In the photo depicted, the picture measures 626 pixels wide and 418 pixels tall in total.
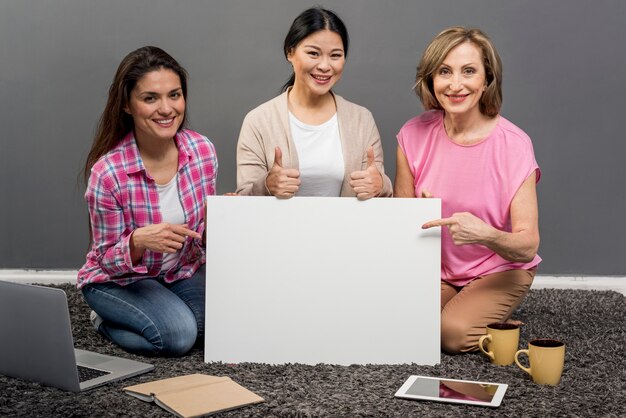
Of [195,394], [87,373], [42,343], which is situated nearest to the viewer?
[195,394]

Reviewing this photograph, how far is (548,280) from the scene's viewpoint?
3.60 metres

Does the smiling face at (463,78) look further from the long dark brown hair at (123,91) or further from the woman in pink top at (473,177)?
the long dark brown hair at (123,91)

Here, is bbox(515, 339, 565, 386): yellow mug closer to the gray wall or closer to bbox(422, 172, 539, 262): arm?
bbox(422, 172, 539, 262): arm

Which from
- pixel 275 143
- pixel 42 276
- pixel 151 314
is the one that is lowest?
pixel 42 276

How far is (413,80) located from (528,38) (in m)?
0.56

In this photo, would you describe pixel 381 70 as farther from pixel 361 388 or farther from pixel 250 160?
pixel 361 388

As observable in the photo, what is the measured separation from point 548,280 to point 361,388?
1817mm

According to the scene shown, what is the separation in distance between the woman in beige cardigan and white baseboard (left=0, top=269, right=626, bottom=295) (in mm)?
1373

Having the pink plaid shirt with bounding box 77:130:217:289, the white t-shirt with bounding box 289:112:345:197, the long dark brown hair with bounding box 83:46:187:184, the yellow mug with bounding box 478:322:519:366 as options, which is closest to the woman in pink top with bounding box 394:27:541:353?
the yellow mug with bounding box 478:322:519:366

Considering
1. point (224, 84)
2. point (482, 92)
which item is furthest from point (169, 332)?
point (224, 84)

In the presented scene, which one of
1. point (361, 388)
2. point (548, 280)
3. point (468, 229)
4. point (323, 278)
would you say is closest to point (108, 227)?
point (323, 278)

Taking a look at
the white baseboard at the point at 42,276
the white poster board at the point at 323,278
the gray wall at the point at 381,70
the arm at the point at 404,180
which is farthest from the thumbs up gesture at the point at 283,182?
the white baseboard at the point at 42,276

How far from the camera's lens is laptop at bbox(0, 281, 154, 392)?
2.00m

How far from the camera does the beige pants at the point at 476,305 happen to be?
2.42m
